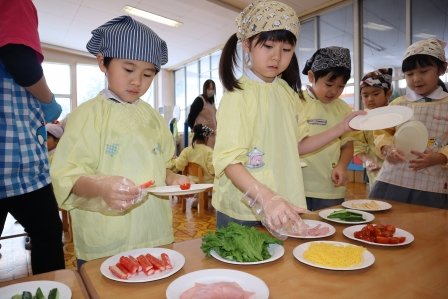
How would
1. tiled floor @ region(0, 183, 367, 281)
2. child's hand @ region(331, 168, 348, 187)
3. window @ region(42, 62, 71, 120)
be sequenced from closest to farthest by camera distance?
child's hand @ region(331, 168, 348, 187) < tiled floor @ region(0, 183, 367, 281) < window @ region(42, 62, 71, 120)

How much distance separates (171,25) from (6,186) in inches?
304

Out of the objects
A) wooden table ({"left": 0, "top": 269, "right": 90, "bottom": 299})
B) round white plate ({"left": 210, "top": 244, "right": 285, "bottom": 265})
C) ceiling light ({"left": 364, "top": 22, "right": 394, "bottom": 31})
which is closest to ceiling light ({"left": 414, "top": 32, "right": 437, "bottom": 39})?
ceiling light ({"left": 364, "top": 22, "right": 394, "bottom": 31})

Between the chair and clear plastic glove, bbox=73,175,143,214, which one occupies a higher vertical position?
clear plastic glove, bbox=73,175,143,214

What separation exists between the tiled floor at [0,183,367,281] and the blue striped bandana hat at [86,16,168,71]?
90.9 inches

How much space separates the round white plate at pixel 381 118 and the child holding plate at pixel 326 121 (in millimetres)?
492

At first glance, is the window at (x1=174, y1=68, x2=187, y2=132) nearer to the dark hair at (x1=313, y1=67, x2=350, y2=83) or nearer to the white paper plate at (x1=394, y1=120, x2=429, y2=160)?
the dark hair at (x1=313, y1=67, x2=350, y2=83)

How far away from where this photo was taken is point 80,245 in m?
1.31

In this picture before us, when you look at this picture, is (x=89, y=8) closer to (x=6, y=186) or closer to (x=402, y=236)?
(x=6, y=186)

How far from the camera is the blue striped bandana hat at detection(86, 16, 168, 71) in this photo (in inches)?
49.7

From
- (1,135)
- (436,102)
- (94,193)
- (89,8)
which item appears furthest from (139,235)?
(89,8)

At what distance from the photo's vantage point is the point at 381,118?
151 centimetres

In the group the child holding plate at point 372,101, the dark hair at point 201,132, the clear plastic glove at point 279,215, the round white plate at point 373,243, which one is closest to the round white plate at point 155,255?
the clear plastic glove at point 279,215

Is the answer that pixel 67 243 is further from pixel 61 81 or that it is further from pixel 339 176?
pixel 61 81

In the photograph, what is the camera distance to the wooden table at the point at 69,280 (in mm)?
891
